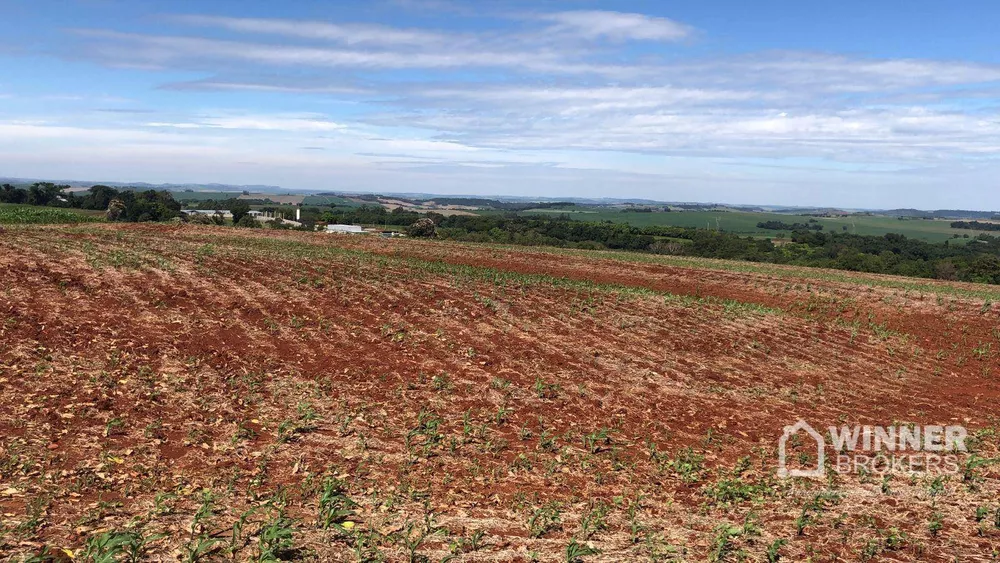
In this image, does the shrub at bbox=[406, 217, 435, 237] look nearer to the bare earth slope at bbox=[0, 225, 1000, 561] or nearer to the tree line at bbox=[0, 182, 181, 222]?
the tree line at bbox=[0, 182, 181, 222]

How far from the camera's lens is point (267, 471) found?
7.69m

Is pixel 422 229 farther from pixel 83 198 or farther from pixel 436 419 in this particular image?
pixel 83 198

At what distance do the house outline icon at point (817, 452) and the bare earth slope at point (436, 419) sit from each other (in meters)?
0.19

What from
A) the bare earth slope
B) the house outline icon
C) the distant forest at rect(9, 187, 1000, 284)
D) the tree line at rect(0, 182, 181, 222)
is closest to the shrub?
the distant forest at rect(9, 187, 1000, 284)

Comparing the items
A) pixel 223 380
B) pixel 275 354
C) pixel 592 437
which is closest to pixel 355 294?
pixel 275 354

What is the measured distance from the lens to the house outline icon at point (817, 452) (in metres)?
8.78

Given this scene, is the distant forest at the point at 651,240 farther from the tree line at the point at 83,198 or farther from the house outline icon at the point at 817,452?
the house outline icon at the point at 817,452

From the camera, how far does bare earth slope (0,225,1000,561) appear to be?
21.3 ft

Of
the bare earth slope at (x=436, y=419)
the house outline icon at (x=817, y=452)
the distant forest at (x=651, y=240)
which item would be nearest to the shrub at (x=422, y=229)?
the distant forest at (x=651, y=240)

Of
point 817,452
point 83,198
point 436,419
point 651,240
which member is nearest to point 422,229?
point 651,240

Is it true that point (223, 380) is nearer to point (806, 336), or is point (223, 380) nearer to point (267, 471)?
point (267, 471)

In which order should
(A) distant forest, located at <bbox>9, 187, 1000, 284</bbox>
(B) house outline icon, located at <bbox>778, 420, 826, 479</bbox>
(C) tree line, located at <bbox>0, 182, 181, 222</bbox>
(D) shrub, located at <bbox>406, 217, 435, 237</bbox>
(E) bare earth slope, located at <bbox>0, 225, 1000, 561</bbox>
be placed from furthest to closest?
(C) tree line, located at <bbox>0, 182, 181, 222</bbox>
(D) shrub, located at <bbox>406, 217, 435, 237</bbox>
(A) distant forest, located at <bbox>9, 187, 1000, 284</bbox>
(B) house outline icon, located at <bbox>778, 420, 826, 479</bbox>
(E) bare earth slope, located at <bbox>0, 225, 1000, 561</bbox>

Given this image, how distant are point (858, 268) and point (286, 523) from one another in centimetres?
5538

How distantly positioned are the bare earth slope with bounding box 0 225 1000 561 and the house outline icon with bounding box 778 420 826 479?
7.5 inches
